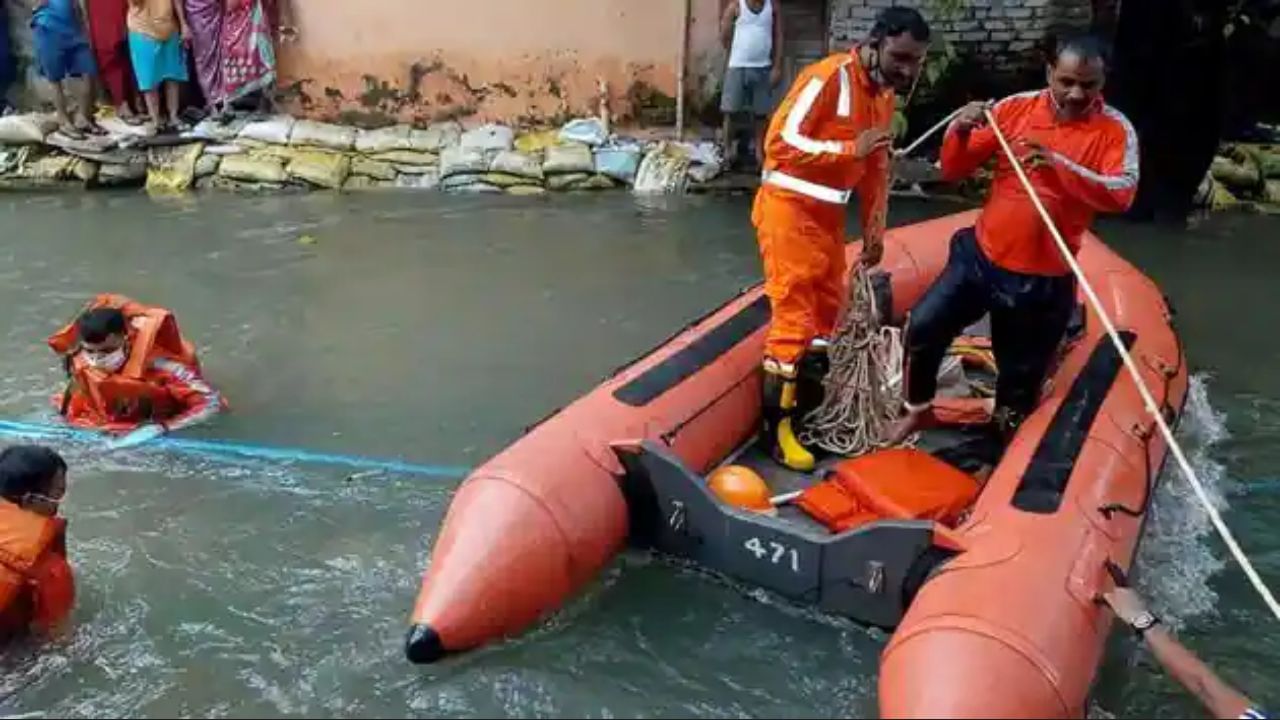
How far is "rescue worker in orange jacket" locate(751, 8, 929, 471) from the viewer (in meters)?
4.64

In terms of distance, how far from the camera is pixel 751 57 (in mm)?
9539

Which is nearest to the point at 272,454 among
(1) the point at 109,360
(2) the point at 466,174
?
(1) the point at 109,360

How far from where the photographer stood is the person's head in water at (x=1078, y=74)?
4.43 m

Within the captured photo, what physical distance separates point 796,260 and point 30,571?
263 cm

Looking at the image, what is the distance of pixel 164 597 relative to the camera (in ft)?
15.1

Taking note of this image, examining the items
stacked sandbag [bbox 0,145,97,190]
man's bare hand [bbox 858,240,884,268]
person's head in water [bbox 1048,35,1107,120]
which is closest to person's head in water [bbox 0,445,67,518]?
man's bare hand [bbox 858,240,884,268]

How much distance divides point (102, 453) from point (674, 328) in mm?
2992

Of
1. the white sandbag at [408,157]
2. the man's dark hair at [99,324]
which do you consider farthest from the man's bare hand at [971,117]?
the white sandbag at [408,157]

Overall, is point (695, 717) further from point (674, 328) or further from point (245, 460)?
point (674, 328)

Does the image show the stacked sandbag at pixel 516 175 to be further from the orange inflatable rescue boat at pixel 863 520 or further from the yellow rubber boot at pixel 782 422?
the yellow rubber boot at pixel 782 422

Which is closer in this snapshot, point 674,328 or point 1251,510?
point 1251,510

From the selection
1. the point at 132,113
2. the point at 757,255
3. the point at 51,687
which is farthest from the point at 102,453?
the point at 132,113

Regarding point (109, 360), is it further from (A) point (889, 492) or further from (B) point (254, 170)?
(B) point (254, 170)

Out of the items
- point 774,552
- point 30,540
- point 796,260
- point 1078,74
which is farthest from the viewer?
point 796,260
